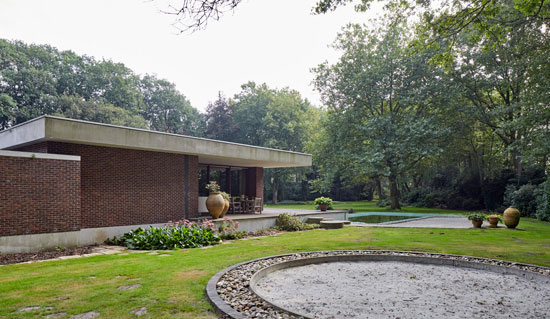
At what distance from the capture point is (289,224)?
1393cm

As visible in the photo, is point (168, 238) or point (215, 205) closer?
point (168, 238)

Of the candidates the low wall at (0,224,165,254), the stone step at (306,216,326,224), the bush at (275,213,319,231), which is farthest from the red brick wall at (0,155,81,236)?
the stone step at (306,216,326,224)

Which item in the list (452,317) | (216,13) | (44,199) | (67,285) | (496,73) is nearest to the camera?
(452,317)

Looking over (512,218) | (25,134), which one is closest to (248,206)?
(25,134)

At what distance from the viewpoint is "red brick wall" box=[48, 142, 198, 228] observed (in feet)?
31.7

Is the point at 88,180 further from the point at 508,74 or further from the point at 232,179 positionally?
the point at 508,74

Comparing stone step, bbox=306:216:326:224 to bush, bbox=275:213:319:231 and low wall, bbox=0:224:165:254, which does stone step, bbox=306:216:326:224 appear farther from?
low wall, bbox=0:224:165:254

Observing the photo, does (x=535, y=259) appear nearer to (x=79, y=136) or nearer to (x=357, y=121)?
(x=79, y=136)

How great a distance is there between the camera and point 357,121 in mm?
25000

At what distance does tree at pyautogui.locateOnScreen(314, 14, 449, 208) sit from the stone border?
566 inches

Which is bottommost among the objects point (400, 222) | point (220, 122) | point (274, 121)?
point (400, 222)

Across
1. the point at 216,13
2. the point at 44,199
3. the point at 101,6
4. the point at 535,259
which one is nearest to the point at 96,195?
the point at 44,199

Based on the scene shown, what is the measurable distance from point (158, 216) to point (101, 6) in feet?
24.8

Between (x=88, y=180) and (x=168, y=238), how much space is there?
2.86m
